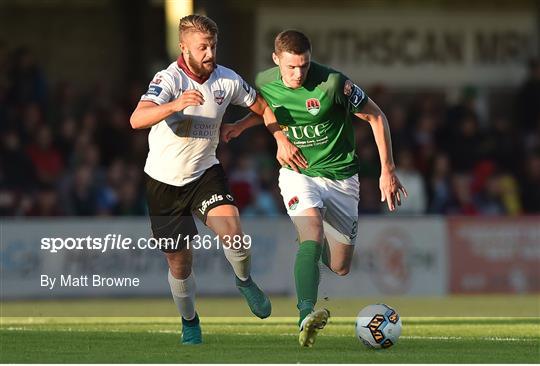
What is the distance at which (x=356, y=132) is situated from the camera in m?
20.9

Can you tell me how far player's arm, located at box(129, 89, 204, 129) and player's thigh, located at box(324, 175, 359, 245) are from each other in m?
1.54

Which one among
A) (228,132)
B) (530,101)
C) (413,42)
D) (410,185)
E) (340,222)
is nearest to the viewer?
(228,132)

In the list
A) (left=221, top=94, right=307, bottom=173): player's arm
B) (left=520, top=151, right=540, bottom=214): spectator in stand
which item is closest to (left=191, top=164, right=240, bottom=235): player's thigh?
(left=221, top=94, right=307, bottom=173): player's arm

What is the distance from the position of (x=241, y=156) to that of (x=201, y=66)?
1017 cm

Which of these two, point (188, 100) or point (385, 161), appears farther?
point (385, 161)

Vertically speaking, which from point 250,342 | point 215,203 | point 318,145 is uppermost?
point 318,145

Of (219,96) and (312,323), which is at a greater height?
(219,96)

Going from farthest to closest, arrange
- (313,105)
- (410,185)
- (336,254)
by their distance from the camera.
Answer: (410,185) → (336,254) → (313,105)

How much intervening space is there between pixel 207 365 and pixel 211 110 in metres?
2.22

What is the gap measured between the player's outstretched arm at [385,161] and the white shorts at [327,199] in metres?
0.47

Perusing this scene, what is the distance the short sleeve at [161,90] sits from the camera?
9828 mm

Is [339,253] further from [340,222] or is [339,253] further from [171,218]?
[171,218]

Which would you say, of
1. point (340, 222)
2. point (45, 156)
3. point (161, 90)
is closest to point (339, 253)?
point (340, 222)

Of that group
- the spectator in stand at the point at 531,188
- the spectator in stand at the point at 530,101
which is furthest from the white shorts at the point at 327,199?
the spectator in stand at the point at 530,101
